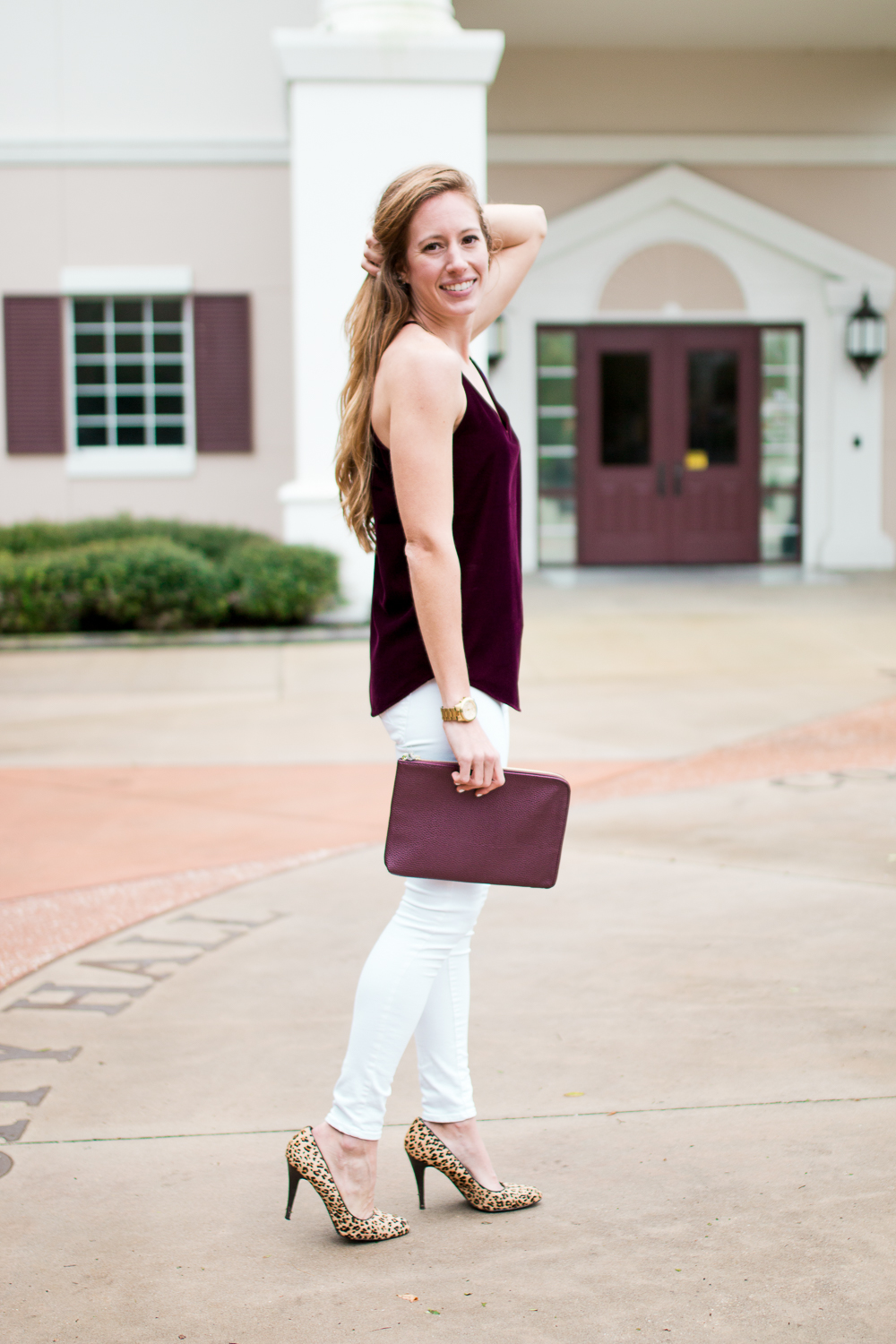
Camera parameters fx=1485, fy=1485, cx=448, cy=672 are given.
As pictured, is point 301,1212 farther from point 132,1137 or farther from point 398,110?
point 398,110

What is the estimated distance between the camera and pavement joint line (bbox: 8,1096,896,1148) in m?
3.04

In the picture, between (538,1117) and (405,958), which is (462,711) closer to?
(405,958)

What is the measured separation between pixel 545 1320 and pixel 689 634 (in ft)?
29.2

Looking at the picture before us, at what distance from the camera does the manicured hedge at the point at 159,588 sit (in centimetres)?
1132

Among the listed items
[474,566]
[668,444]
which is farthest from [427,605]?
[668,444]

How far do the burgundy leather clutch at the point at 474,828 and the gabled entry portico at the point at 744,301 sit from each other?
1361 centimetres

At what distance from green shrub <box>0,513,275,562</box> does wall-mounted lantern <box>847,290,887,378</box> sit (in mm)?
7163

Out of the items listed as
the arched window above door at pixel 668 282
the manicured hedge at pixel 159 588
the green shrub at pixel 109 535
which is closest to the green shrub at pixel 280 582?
the manicured hedge at pixel 159 588

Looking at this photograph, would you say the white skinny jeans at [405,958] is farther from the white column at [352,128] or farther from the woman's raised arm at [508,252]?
the white column at [352,128]

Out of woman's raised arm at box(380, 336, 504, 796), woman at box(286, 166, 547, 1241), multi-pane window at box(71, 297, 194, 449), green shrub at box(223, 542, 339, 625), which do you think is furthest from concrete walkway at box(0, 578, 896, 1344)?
multi-pane window at box(71, 297, 194, 449)

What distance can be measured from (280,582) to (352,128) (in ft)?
11.6

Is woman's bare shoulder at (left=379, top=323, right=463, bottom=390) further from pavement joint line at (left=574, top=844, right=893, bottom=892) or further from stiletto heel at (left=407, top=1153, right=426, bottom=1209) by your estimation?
pavement joint line at (left=574, top=844, right=893, bottom=892)

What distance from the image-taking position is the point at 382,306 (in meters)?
2.58

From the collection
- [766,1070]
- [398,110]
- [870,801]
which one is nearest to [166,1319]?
[766,1070]
